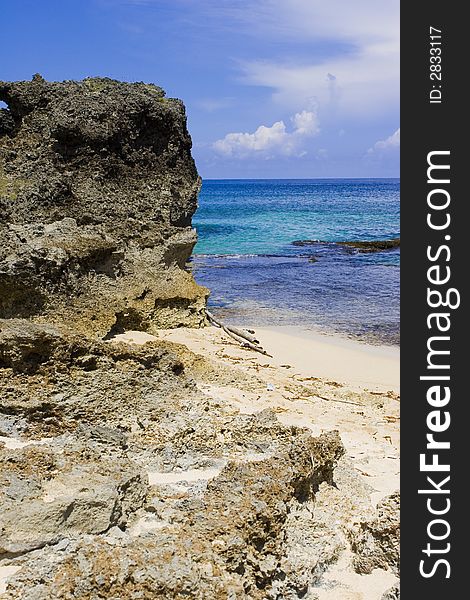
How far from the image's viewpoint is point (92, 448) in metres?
4.53

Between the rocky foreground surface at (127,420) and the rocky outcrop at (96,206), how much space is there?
2 centimetres

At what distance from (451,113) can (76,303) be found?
224 inches

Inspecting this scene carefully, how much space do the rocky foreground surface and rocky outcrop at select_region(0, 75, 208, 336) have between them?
2 cm

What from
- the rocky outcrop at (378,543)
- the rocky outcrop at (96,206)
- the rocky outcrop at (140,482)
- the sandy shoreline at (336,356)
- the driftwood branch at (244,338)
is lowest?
the sandy shoreline at (336,356)

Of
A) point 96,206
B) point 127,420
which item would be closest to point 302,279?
point 96,206

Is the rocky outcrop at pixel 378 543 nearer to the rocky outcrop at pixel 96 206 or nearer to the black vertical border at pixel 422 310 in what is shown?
the black vertical border at pixel 422 310

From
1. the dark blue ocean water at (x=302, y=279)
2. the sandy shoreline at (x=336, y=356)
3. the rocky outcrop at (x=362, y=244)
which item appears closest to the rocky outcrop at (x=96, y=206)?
the sandy shoreline at (x=336, y=356)

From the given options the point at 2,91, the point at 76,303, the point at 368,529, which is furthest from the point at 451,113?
the point at 2,91

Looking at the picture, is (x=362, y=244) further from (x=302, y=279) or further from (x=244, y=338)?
(x=244, y=338)

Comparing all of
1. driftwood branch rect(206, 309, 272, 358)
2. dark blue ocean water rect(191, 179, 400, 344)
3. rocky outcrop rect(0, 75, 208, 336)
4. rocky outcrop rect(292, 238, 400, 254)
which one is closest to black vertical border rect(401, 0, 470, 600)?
rocky outcrop rect(0, 75, 208, 336)

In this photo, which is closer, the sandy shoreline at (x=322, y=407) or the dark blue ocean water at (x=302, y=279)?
the sandy shoreline at (x=322, y=407)

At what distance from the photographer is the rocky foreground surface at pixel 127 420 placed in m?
3.21

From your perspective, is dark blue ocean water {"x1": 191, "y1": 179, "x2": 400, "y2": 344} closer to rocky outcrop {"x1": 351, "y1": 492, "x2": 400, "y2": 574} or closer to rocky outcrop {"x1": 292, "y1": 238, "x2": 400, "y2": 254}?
rocky outcrop {"x1": 292, "y1": 238, "x2": 400, "y2": 254}

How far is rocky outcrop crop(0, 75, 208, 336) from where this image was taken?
8.14m
